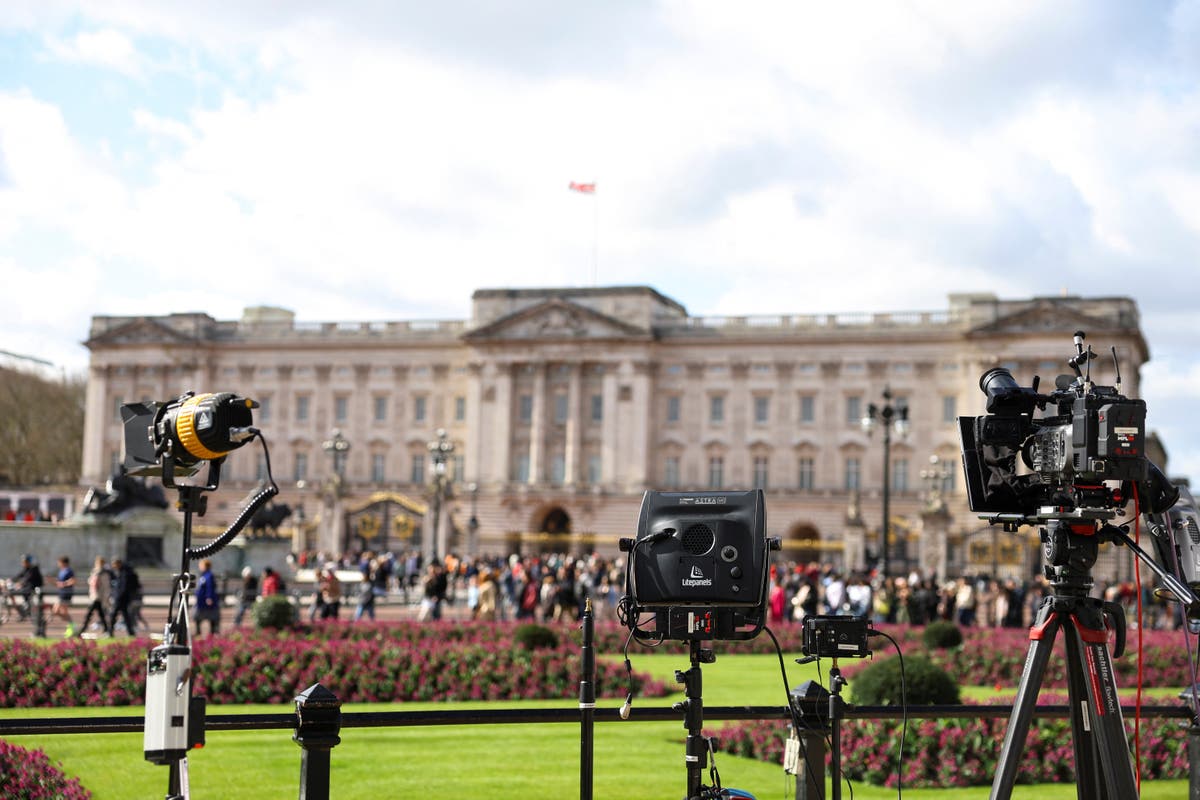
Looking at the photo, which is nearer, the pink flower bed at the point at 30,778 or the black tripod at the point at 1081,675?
the black tripod at the point at 1081,675

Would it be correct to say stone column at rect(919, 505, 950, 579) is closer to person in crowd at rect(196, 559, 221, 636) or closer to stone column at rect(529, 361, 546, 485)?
stone column at rect(529, 361, 546, 485)

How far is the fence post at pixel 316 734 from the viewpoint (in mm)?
5379

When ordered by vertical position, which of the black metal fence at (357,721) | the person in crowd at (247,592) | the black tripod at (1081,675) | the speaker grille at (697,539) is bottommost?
the person in crowd at (247,592)

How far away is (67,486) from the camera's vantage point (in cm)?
8281

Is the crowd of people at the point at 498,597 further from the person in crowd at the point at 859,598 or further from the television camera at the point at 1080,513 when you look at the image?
the television camera at the point at 1080,513

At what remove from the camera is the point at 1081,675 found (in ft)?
17.0

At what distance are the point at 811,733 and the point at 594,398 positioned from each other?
66380 millimetres

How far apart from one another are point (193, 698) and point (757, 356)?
6730 centimetres

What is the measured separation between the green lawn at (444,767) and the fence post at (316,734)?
4.52 m

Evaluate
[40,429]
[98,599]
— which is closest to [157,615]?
[98,599]

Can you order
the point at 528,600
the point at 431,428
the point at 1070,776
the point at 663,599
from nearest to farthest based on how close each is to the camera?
1. the point at 663,599
2. the point at 1070,776
3. the point at 528,600
4. the point at 431,428

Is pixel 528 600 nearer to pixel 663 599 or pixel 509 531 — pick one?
pixel 663 599

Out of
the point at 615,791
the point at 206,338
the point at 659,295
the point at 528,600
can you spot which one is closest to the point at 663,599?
the point at 615,791

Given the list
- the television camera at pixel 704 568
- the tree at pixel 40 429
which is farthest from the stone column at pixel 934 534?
the tree at pixel 40 429
